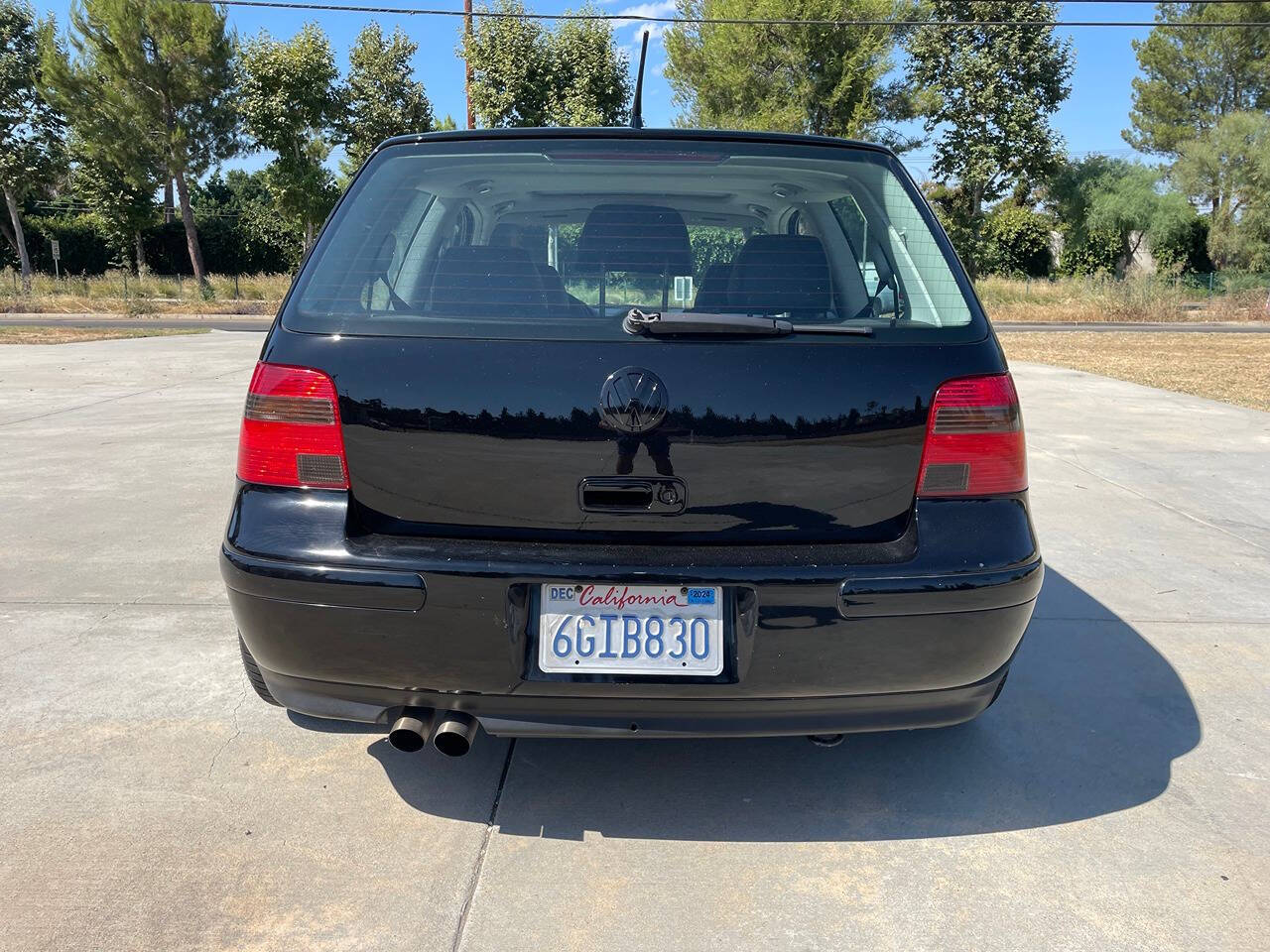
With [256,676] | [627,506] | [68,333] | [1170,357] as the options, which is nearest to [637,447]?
[627,506]

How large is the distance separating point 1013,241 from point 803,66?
1079 centimetres

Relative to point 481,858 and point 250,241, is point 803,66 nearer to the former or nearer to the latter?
point 250,241

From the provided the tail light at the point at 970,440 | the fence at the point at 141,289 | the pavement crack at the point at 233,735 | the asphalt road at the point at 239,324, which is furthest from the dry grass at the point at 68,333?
the tail light at the point at 970,440

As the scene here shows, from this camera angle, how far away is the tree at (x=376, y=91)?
1163 inches

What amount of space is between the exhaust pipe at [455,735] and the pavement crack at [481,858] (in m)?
0.28

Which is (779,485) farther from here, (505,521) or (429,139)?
(429,139)

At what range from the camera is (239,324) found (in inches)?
910

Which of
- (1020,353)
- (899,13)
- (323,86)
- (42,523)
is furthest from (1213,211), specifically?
(42,523)

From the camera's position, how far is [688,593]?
2020 mm

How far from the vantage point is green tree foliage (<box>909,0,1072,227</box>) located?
3609 cm

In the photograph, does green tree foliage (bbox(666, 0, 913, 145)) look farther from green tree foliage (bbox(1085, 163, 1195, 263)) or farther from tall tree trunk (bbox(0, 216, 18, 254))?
tall tree trunk (bbox(0, 216, 18, 254))

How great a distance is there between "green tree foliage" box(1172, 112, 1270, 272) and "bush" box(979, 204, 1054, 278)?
5.55m

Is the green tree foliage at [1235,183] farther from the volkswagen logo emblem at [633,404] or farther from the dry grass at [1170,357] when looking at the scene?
the volkswagen logo emblem at [633,404]

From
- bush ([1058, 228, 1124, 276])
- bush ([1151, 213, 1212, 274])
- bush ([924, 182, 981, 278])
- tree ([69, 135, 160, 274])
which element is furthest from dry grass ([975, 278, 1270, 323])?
tree ([69, 135, 160, 274])
